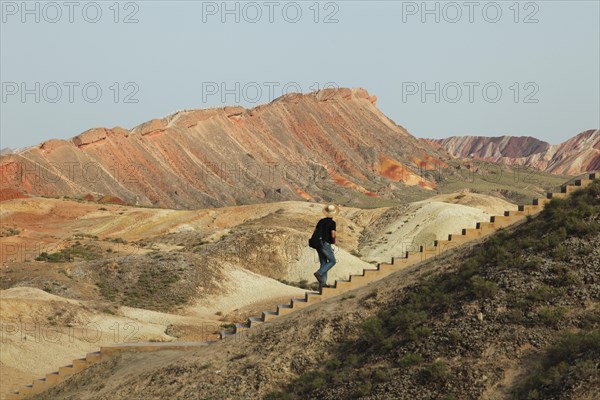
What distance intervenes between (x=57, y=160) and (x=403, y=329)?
85844mm

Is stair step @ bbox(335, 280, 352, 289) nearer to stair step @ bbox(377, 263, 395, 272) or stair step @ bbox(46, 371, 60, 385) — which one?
stair step @ bbox(377, 263, 395, 272)

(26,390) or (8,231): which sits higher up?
(8,231)

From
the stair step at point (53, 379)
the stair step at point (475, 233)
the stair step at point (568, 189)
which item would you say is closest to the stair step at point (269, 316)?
the stair step at point (475, 233)

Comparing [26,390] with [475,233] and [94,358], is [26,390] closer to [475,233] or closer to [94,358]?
[94,358]

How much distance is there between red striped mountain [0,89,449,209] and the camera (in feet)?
324

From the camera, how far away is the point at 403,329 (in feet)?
57.0

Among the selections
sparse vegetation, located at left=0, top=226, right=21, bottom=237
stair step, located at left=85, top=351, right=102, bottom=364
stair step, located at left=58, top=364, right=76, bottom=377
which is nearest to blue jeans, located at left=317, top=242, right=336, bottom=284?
stair step, located at left=85, top=351, right=102, bottom=364

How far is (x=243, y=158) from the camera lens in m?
121

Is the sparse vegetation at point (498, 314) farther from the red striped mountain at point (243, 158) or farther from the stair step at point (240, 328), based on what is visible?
the red striped mountain at point (243, 158)

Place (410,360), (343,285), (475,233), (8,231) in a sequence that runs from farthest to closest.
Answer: (8,231) < (475,233) < (343,285) < (410,360)

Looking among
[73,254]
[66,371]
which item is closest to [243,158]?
[73,254]

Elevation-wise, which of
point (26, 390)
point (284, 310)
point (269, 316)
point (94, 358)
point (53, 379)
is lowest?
point (26, 390)

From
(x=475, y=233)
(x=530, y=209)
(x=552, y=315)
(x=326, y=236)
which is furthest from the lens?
(x=475, y=233)

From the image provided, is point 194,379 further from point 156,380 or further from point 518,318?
point 518,318
